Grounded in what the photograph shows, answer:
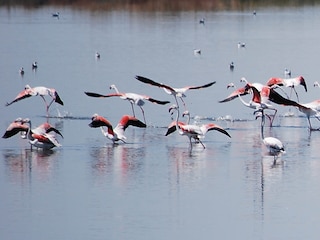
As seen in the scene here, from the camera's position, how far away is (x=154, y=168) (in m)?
15.1

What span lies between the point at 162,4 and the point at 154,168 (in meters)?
42.6

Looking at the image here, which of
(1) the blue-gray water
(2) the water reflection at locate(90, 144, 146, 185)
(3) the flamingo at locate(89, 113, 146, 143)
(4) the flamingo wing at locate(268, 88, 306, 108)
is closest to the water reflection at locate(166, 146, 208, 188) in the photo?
(1) the blue-gray water

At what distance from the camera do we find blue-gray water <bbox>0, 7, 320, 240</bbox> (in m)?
12.1

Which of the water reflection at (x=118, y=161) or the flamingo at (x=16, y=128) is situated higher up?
the flamingo at (x=16, y=128)

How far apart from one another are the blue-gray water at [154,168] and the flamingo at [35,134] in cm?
17

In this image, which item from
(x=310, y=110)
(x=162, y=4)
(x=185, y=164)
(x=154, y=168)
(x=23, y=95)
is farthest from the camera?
(x=162, y=4)

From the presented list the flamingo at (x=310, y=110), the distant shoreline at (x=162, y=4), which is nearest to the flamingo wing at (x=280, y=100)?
the flamingo at (x=310, y=110)

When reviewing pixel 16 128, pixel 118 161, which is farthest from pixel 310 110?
pixel 16 128

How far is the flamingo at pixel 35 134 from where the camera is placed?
16188mm

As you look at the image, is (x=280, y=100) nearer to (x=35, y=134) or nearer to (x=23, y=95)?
(x=35, y=134)

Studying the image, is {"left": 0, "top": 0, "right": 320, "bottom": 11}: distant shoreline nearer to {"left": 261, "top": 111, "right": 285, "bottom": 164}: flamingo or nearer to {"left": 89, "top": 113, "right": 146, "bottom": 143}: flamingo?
{"left": 89, "top": 113, "right": 146, "bottom": 143}: flamingo

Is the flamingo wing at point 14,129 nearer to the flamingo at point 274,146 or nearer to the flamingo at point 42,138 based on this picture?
the flamingo at point 42,138

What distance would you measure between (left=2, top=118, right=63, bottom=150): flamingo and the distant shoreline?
3744 centimetres

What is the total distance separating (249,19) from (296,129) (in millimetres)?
31466
